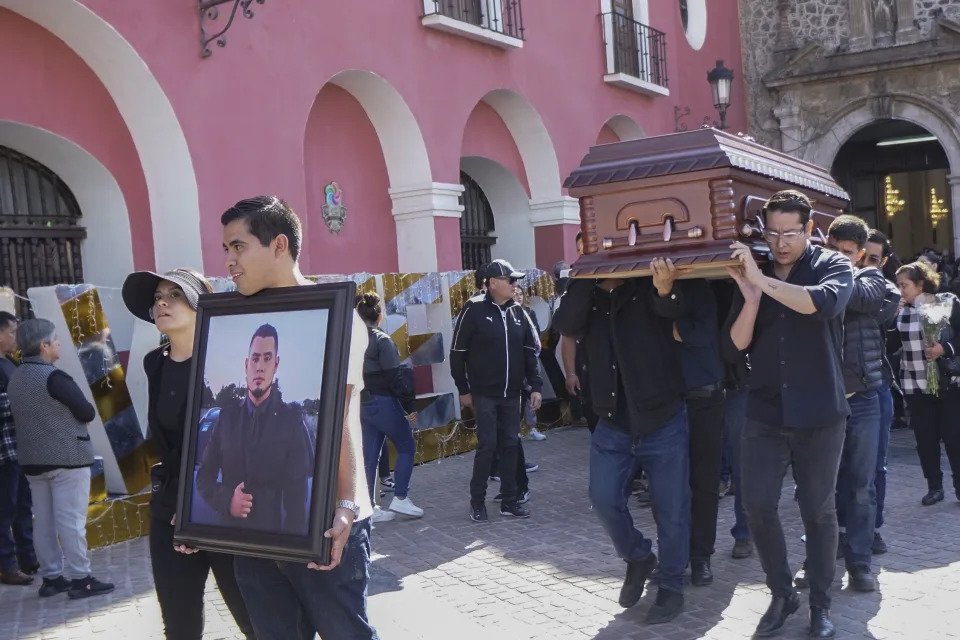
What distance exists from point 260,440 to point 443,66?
1000 centimetres

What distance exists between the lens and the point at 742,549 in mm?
6012

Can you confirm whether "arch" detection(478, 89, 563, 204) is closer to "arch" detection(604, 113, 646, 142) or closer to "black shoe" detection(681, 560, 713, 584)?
"arch" detection(604, 113, 646, 142)

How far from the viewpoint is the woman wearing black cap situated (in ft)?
11.9

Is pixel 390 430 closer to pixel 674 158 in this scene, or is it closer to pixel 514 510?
pixel 514 510

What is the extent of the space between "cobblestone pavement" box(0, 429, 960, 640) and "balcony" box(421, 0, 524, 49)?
6.31 m

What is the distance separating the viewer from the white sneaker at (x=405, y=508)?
772 cm

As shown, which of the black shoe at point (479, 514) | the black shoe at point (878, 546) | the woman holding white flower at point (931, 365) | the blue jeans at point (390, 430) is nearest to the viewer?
the black shoe at point (878, 546)

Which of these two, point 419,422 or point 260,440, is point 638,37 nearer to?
point 419,422

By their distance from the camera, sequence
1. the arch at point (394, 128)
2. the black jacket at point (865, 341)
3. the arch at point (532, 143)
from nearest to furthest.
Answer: the black jacket at point (865, 341) → the arch at point (394, 128) → the arch at point (532, 143)

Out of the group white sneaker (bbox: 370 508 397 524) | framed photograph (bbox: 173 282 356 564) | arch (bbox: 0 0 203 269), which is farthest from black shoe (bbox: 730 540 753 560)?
arch (bbox: 0 0 203 269)

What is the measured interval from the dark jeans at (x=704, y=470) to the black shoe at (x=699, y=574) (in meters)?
0.02

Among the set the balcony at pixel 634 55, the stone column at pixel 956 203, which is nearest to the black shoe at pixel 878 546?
the balcony at pixel 634 55

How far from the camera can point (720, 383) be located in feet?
17.9

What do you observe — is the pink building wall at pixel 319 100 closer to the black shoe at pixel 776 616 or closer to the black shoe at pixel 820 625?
the black shoe at pixel 776 616
